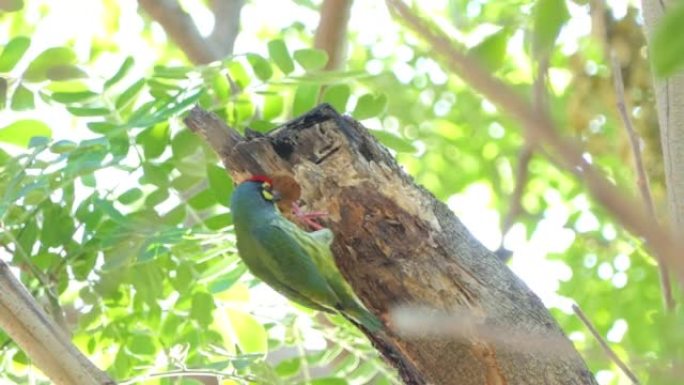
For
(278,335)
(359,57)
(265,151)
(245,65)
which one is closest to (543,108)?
(265,151)

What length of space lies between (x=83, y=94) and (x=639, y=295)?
2015mm

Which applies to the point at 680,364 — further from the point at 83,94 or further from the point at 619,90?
the point at 83,94

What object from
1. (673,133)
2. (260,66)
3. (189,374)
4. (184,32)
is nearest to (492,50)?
(673,133)

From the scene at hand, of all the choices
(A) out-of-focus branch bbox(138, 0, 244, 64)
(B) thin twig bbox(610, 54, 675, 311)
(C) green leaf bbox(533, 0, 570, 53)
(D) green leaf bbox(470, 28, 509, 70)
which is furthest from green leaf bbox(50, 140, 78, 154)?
(A) out-of-focus branch bbox(138, 0, 244, 64)

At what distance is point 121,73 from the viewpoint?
286 cm

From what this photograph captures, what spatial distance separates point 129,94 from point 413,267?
1.12 m

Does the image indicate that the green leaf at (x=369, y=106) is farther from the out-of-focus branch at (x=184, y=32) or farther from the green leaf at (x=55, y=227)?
the out-of-focus branch at (x=184, y=32)

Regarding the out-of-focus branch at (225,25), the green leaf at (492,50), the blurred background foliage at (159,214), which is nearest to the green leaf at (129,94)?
the blurred background foliage at (159,214)

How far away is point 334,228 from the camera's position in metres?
2.12

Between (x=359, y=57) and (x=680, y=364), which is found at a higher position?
(x=359, y=57)

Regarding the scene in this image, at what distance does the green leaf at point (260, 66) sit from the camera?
286 centimetres

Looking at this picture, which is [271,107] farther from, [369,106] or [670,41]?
[670,41]

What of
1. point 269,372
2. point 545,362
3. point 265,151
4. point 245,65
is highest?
point 245,65

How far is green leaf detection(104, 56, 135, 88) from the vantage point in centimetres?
286
